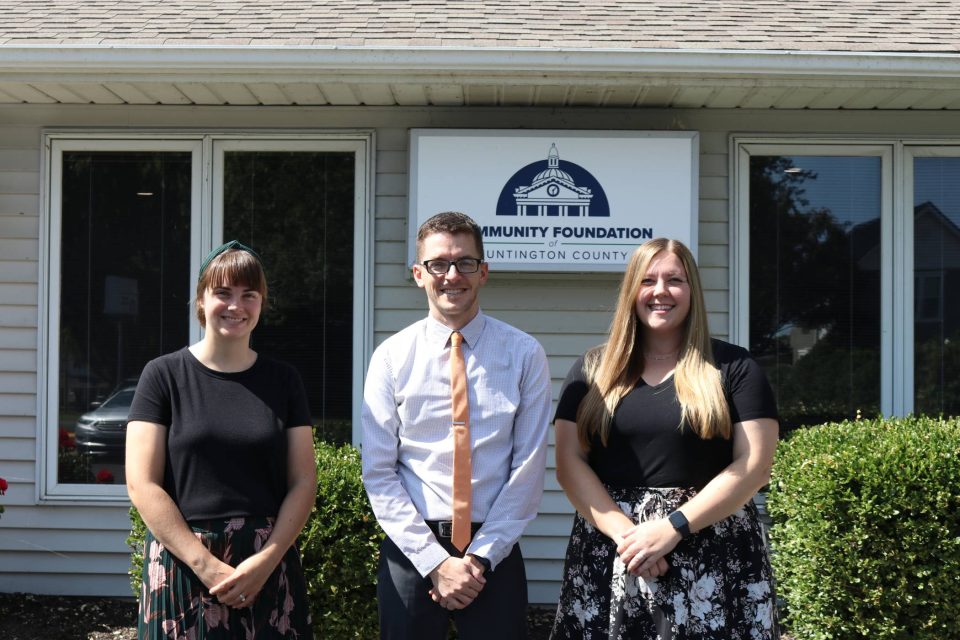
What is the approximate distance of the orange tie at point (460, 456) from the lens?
2.59 m

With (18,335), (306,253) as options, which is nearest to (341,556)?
(306,253)

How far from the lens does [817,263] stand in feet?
17.5

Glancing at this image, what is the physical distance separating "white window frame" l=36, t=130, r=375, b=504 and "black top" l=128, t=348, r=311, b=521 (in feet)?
8.19

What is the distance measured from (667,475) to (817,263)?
314 cm

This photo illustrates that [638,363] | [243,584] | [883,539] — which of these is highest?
[638,363]

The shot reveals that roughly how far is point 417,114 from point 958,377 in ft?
11.5

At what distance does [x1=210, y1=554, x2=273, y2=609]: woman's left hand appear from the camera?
260 centimetres

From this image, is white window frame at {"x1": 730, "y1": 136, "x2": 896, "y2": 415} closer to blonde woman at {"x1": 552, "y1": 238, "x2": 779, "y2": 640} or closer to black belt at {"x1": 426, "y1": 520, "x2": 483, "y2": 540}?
blonde woman at {"x1": 552, "y1": 238, "x2": 779, "y2": 640}

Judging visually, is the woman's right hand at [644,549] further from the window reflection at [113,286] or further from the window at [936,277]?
the window reflection at [113,286]

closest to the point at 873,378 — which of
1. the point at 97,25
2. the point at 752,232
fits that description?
the point at 752,232

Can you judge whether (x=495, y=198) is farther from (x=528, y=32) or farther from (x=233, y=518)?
(x=233, y=518)

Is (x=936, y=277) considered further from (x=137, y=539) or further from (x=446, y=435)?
(x=137, y=539)

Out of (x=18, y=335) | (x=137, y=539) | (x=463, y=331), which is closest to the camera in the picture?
(x=463, y=331)

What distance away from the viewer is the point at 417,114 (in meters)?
5.26
